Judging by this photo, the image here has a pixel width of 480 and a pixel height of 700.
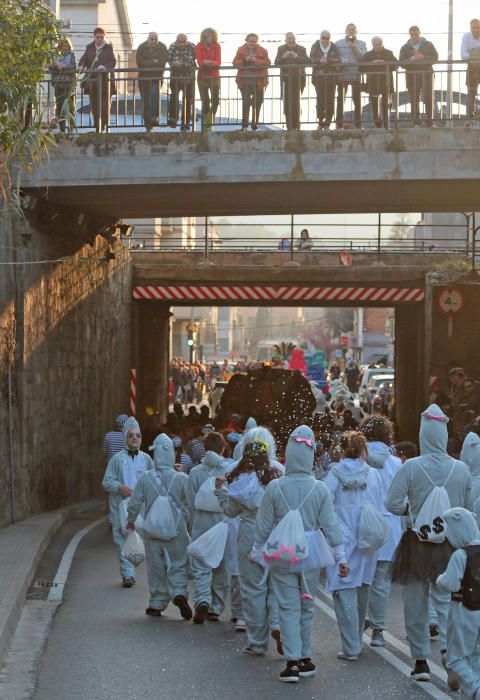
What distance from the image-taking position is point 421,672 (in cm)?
952

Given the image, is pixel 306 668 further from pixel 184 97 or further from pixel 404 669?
pixel 184 97

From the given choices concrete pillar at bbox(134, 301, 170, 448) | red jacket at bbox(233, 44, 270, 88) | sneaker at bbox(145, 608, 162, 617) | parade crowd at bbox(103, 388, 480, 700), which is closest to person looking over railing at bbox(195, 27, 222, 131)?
red jacket at bbox(233, 44, 270, 88)

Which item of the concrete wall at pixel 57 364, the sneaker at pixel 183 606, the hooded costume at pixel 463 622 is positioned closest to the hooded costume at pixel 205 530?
the sneaker at pixel 183 606

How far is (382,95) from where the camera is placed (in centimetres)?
2084

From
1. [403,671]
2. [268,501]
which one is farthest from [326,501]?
[403,671]

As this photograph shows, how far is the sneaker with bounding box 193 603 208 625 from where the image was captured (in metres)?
12.2

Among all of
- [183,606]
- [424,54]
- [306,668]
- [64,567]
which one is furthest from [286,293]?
[306,668]

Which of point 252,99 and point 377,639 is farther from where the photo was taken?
point 252,99

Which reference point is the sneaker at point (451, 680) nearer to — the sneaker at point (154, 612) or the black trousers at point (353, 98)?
the sneaker at point (154, 612)

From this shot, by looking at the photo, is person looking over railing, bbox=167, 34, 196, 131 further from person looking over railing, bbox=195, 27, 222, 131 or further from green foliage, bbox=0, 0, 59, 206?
green foliage, bbox=0, 0, 59, 206

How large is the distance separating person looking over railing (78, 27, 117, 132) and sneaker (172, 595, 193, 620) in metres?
10.7

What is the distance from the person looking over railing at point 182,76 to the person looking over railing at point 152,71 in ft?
0.56

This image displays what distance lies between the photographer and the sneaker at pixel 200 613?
12.2m

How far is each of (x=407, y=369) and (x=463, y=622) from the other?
98.2 feet
